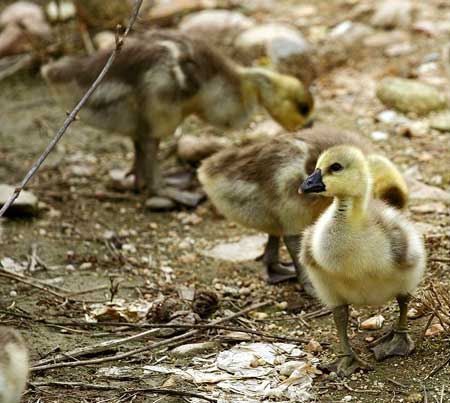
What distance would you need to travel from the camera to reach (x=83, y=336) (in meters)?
4.32

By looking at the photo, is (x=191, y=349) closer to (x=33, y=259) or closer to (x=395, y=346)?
(x=395, y=346)

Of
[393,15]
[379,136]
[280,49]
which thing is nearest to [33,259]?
[379,136]

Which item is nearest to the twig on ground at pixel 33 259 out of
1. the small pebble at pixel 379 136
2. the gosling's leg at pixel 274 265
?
the gosling's leg at pixel 274 265

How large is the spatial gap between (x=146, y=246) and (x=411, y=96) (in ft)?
7.88

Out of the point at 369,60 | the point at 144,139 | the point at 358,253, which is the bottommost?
the point at 369,60

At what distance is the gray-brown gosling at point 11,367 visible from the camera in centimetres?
305

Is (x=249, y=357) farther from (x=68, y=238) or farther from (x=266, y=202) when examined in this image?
(x=68, y=238)

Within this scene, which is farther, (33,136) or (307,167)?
(33,136)

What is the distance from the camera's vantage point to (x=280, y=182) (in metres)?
4.70

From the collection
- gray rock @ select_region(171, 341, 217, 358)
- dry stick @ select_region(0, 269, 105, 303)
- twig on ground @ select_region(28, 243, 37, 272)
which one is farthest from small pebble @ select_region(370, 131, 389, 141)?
gray rock @ select_region(171, 341, 217, 358)

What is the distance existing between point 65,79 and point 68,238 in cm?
106

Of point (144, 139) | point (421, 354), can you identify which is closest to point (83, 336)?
point (421, 354)

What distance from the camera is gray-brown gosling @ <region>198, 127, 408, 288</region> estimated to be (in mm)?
4562

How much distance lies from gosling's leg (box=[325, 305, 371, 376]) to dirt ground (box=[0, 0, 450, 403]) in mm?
41
